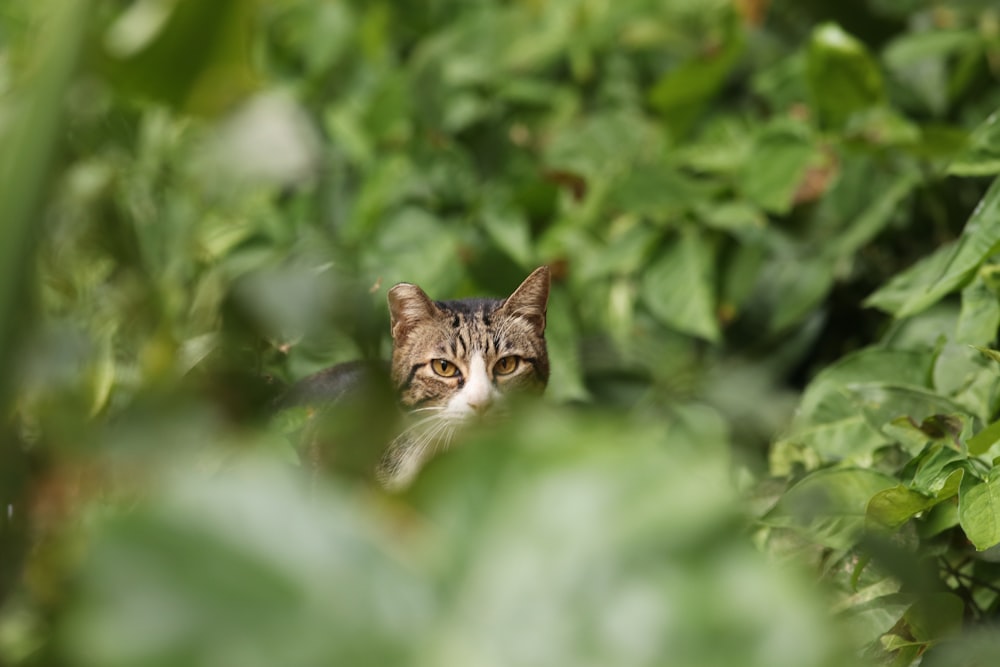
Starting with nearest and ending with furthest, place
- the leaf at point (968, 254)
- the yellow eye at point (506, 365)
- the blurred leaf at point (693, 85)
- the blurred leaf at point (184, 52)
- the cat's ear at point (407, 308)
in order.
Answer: the blurred leaf at point (184, 52) < the cat's ear at point (407, 308) < the yellow eye at point (506, 365) < the leaf at point (968, 254) < the blurred leaf at point (693, 85)

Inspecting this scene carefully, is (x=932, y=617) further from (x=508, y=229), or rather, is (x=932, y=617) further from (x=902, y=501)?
(x=508, y=229)

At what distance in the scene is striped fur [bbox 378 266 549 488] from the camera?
0.65 metres

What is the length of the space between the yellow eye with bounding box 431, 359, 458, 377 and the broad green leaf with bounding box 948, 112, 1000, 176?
526mm

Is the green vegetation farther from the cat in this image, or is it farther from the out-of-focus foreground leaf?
the cat

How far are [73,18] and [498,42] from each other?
1.59 metres

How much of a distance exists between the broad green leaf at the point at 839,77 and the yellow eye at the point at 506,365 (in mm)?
765

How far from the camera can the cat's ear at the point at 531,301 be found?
65 centimetres

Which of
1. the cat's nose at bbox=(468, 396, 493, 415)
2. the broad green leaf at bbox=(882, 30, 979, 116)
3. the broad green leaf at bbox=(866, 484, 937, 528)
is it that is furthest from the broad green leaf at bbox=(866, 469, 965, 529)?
the broad green leaf at bbox=(882, 30, 979, 116)

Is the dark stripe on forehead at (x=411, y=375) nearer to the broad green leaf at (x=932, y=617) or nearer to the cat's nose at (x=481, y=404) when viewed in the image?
the cat's nose at (x=481, y=404)

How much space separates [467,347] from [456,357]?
0.02m

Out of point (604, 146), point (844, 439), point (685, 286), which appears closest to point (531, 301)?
point (844, 439)

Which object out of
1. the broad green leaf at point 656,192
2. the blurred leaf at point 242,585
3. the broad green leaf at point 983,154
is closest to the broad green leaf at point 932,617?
the broad green leaf at point 983,154

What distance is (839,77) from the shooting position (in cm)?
133

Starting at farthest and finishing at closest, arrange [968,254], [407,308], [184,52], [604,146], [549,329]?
[604,146] → [549,329] → [968,254] → [407,308] → [184,52]
